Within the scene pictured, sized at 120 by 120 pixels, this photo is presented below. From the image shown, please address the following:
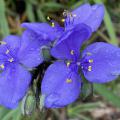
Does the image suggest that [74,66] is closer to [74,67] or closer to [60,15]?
[74,67]

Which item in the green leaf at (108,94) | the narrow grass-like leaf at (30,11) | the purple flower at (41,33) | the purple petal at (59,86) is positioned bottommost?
the green leaf at (108,94)

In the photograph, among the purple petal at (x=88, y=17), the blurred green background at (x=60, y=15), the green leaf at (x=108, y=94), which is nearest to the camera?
the purple petal at (x=88, y=17)

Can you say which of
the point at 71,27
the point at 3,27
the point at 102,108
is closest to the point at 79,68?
the point at 71,27

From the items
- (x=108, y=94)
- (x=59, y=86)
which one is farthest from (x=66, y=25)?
(x=108, y=94)

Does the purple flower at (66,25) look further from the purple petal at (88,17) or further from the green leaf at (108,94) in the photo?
the green leaf at (108,94)

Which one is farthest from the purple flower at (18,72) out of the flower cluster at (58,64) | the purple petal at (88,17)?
the purple petal at (88,17)

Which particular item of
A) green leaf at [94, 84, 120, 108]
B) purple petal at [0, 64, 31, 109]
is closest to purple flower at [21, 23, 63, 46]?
purple petal at [0, 64, 31, 109]

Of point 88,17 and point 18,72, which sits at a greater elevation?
point 88,17
